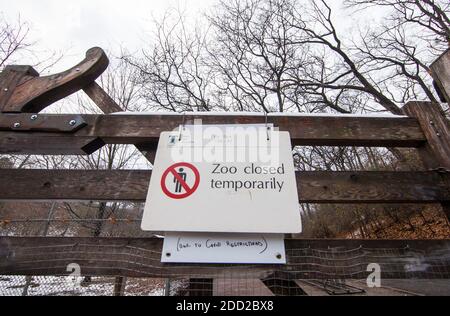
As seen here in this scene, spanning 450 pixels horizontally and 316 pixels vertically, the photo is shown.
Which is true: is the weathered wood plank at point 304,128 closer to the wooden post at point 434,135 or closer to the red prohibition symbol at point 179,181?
the wooden post at point 434,135

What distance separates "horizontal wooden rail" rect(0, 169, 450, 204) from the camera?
4.39 ft

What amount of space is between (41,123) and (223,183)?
3.96 feet

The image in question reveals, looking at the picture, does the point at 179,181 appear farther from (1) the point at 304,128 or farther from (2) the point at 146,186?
(1) the point at 304,128

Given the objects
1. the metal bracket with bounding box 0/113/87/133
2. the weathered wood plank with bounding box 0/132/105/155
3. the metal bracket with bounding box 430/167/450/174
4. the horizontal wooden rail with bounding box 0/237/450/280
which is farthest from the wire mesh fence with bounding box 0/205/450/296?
the metal bracket with bounding box 0/113/87/133

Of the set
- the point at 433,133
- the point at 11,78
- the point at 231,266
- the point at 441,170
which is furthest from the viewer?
the point at 11,78

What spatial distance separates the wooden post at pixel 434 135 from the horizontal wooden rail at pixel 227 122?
0.15ft

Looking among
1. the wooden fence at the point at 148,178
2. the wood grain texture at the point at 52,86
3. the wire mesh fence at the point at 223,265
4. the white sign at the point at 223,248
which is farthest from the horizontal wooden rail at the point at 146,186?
the wood grain texture at the point at 52,86

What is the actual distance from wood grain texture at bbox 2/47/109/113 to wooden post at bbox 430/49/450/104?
7.16 feet

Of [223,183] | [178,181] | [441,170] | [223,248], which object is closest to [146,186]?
[178,181]

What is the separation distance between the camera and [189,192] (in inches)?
47.0

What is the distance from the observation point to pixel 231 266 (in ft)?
3.54

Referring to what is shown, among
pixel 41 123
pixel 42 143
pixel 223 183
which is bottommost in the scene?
pixel 223 183
